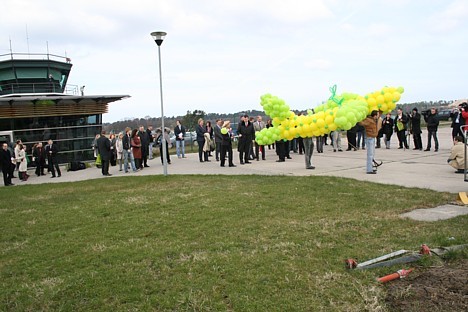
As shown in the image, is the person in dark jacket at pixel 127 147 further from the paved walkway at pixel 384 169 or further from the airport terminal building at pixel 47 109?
the airport terminal building at pixel 47 109

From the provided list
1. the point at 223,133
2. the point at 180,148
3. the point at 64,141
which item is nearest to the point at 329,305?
the point at 223,133

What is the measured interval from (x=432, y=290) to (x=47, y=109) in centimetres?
2539

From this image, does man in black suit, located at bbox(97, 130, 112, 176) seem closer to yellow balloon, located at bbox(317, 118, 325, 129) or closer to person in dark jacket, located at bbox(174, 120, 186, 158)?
person in dark jacket, located at bbox(174, 120, 186, 158)

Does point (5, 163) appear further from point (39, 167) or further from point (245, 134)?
point (245, 134)

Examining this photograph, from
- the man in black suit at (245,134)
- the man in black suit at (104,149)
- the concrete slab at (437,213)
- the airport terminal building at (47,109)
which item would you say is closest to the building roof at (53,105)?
the airport terminal building at (47,109)

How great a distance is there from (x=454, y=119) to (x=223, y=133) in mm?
9592

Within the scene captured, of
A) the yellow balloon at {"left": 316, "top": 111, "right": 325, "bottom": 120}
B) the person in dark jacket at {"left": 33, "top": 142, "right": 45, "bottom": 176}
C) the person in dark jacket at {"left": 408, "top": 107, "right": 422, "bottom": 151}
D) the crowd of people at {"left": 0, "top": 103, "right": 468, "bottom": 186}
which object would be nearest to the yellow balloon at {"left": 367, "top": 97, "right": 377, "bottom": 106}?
the yellow balloon at {"left": 316, "top": 111, "right": 325, "bottom": 120}

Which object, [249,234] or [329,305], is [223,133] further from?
[329,305]

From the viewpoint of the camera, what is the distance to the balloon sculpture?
1137cm

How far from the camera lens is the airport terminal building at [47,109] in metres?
24.1

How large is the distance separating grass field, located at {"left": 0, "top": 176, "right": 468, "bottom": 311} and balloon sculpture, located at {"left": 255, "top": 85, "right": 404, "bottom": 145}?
2092 mm

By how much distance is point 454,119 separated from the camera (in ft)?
54.8

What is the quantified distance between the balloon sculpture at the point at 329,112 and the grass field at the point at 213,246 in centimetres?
209

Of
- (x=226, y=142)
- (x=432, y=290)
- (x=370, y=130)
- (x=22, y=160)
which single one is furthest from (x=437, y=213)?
(x=22, y=160)
